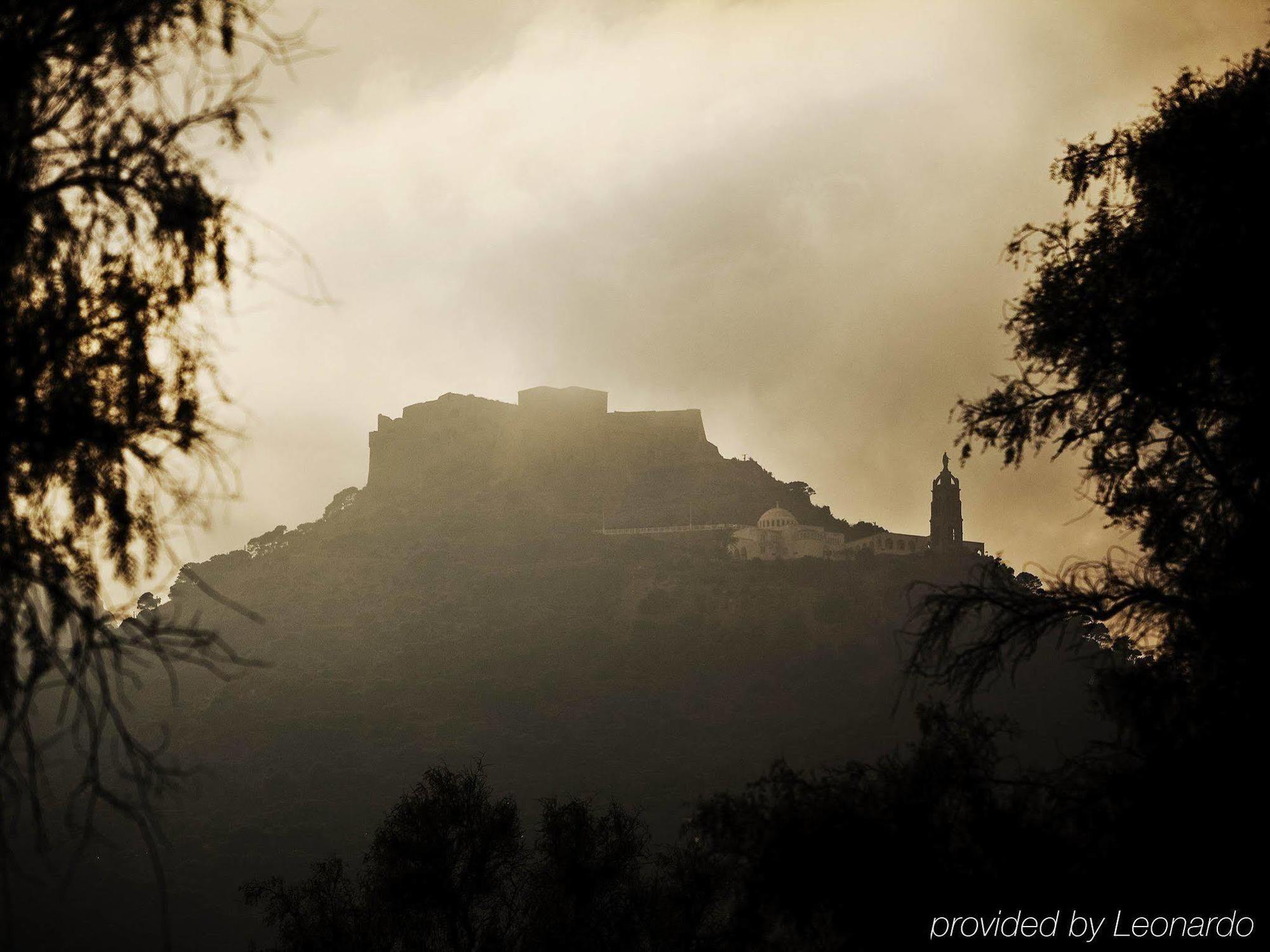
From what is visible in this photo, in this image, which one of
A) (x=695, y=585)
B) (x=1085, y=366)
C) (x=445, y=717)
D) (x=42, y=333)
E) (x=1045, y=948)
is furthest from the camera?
(x=695, y=585)

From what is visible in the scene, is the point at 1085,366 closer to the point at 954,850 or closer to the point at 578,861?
the point at 954,850

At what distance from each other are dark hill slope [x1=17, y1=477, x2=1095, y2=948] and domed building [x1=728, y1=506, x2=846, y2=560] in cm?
149

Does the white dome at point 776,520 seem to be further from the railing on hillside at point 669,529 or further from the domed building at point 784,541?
the railing on hillside at point 669,529

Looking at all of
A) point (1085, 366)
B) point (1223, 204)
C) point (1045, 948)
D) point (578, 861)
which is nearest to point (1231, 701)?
point (1045, 948)

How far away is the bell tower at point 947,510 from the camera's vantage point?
99.3m

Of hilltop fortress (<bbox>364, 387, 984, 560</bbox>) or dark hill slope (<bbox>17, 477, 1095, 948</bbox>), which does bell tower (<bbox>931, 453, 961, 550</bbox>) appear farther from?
hilltop fortress (<bbox>364, 387, 984, 560</bbox>)

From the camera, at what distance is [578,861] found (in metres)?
21.0

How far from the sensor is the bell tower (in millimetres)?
99312

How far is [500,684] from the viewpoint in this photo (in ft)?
370

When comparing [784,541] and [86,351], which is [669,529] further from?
[86,351]

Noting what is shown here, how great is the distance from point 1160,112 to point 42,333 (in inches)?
299

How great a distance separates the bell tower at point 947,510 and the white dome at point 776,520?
17.3 metres

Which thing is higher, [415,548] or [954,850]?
[415,548]

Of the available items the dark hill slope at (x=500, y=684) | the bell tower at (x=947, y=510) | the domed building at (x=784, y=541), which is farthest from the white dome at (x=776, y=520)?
the bell tower at (x=947, y=510)
